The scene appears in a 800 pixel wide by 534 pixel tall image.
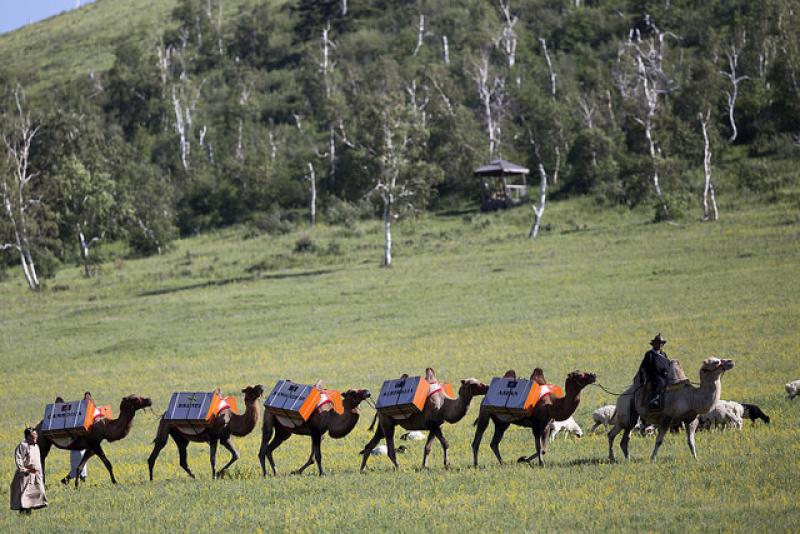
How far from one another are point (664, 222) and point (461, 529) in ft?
190

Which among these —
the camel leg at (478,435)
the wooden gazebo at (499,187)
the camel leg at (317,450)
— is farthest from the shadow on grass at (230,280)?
the camel leg at (478,435)

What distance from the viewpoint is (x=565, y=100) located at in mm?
101062

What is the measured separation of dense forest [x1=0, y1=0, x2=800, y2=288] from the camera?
258 ft

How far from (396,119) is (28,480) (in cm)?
5471

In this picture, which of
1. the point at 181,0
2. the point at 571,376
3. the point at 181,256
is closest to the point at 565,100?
the point at 181,256

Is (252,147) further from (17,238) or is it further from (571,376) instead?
(571,376)

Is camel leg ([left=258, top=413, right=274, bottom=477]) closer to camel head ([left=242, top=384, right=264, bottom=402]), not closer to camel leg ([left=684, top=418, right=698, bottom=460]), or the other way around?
camel head ([left=242, top=384, right=264, bottom=402])

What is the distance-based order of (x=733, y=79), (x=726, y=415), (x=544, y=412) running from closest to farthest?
1. (x=544, y=412)
2. (x=726, y=415)
3. (x=733, y=79)

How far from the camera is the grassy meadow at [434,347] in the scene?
17828 millimetres

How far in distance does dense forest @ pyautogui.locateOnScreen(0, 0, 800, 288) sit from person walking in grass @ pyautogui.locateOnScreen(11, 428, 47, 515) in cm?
5069

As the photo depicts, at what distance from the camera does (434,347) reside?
43156 millimetres

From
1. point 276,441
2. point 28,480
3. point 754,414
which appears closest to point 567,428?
point 754,414

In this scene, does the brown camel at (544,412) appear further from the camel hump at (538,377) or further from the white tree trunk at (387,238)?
the white tree trunk at (387,238)

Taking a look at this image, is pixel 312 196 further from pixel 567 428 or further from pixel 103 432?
pixel 103 432
